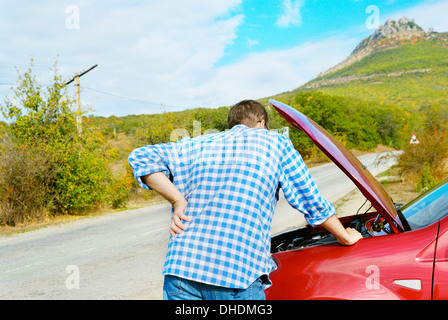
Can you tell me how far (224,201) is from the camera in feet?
5.53

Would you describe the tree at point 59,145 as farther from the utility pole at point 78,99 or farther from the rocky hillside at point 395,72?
the rocky hillside at point 395,72

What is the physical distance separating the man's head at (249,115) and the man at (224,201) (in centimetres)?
7

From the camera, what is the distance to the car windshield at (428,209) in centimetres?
233

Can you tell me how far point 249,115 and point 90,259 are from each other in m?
6.14

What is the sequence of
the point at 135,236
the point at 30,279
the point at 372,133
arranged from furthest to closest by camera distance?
the point at 372,133 → the point at 135,236 → the point at 30,279

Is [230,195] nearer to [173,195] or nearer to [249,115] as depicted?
[173,195]

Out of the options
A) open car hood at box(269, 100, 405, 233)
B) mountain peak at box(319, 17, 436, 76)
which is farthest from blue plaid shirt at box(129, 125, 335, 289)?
mountain peak at box(319, 17, 436, 76)

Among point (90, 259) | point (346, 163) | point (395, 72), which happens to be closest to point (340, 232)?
point (346, 163)

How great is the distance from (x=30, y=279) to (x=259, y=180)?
18.5 feet
